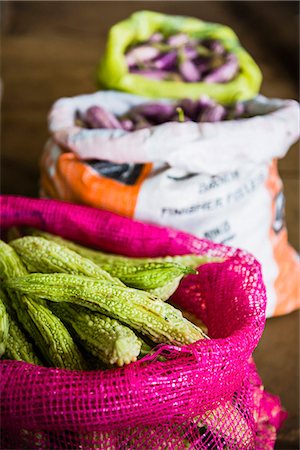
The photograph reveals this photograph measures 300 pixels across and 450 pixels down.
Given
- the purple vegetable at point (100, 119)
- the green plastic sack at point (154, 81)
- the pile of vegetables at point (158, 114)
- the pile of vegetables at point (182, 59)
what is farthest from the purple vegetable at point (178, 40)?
the purple vegetable at point (100, 119)

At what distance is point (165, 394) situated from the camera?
0.81m

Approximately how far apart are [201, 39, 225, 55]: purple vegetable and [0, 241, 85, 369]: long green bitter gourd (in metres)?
1.12

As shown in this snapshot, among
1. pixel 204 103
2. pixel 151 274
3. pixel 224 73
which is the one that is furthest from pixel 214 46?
pixel 151 274

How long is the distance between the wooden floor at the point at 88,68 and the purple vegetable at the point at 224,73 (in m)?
0.46

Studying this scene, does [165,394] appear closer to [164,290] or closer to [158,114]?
[164,290]

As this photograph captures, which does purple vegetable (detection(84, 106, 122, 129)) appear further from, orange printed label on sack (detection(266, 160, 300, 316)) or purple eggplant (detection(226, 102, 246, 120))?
orange printed label on sack (detection(266, 160, 300, 316))

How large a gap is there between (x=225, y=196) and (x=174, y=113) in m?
0.31

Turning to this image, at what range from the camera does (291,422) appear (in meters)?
1.30

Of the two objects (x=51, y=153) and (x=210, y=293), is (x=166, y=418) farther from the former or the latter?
(x=51, y=153)

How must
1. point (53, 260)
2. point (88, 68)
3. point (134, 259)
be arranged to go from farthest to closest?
point (88, 68) < point (134, 259) < point (53, 260)

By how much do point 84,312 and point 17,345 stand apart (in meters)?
0.11

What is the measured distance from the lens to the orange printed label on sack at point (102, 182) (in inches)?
52.4

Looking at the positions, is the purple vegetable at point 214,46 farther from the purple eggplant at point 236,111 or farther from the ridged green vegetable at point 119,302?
the ridged green vegetable at point 119,302

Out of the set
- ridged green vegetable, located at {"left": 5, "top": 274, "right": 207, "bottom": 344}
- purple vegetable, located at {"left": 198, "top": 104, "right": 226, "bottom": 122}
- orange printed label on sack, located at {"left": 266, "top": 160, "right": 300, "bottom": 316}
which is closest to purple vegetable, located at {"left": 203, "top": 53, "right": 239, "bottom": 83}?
purple vegetable, located at {"left": 198, "top": 104, "right": 226, "bottom": 122}
